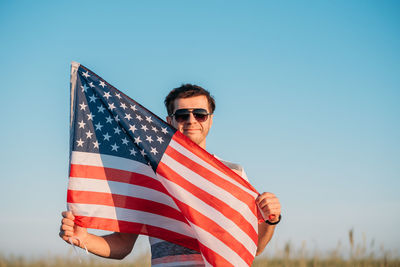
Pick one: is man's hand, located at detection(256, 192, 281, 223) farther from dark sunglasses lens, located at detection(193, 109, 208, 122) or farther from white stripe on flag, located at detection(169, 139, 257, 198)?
dark sunglasses lens, located at detection(193, 109, 208, 122)

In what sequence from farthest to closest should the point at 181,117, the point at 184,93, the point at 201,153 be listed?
the point at 184,93
the point at 181,117
the point at 201,153

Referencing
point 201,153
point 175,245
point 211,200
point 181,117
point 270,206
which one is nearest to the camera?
point 270,206

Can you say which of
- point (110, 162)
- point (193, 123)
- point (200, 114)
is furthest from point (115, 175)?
point (200, 114)

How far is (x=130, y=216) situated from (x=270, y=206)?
5.50ft

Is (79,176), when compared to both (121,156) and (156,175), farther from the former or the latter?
(156,175)

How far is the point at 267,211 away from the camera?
4262 millimetres

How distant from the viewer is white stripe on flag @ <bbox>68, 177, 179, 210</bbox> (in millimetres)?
4582

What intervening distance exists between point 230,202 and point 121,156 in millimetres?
1445

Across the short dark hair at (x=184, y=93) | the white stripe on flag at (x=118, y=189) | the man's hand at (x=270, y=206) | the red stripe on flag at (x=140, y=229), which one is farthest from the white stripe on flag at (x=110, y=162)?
the man's hand at (x=270, y=206)

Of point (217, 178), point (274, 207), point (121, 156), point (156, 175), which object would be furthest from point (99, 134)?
point (274, 207)

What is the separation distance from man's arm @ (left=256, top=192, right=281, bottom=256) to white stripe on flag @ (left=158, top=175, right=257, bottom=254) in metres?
0.18

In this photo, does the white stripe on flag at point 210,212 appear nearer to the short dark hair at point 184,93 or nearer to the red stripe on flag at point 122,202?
the red stripe on flag at point 122,202

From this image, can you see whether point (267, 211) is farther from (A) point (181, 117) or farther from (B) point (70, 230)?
(B) point (70, 230)

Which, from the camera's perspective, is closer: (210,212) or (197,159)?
(210,212)
